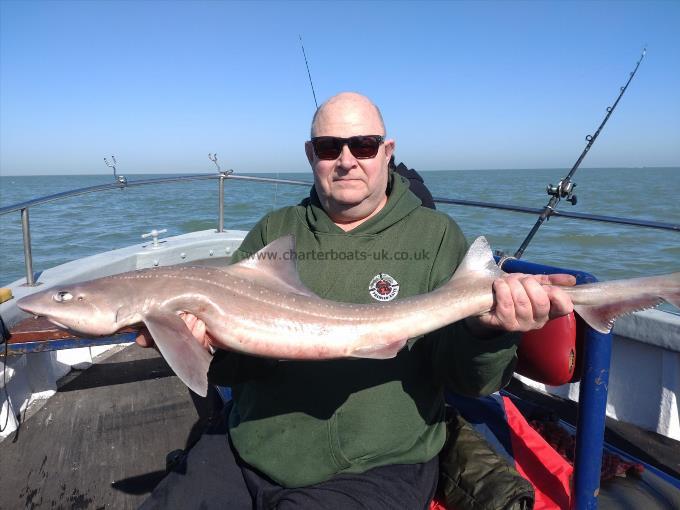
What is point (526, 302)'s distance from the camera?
6.75ft

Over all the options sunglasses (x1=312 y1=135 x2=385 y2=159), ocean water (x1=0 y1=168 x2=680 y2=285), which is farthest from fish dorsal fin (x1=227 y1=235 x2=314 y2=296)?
ocean water (x1=0 y1=168 x2=680 y2=285)

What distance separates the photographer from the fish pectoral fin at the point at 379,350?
7.09 feet

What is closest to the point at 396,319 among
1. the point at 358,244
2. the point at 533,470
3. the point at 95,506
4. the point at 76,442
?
the point at 358,244

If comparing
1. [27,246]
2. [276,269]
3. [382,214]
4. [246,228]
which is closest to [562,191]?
[382,214]

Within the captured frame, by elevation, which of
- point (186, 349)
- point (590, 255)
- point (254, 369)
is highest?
point (186, 349)

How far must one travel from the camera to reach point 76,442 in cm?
396

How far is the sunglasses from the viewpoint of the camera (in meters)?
2.66

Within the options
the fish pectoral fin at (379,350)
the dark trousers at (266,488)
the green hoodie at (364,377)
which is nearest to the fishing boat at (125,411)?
the green hoodie at (364,377)

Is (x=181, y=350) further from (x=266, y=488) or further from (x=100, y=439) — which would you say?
(x=100, y=439)

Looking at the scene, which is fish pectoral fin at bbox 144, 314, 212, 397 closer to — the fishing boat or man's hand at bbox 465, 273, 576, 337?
the fishing boat

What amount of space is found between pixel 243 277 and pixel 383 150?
1092 mm

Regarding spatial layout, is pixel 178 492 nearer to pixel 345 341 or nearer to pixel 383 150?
pixel 345 341

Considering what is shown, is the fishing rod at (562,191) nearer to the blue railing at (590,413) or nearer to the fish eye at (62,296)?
the blue railing at (590,413)

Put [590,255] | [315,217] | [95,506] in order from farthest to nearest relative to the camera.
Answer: [590,255] < [95,506] < [315,217]
